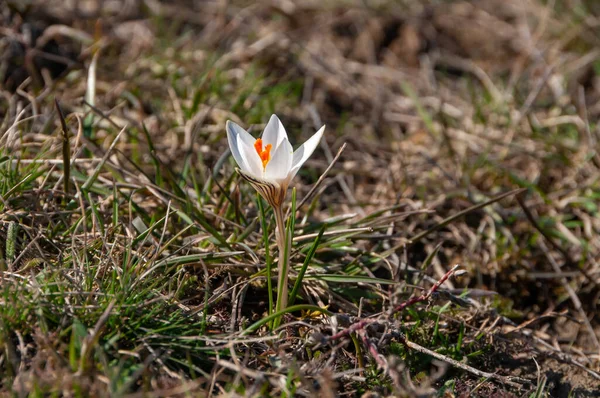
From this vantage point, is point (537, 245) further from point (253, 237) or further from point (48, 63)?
point (48, 63)

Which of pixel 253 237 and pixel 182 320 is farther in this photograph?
pixel 253 237

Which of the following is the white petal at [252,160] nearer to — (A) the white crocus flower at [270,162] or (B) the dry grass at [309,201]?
(A) the white crocus flower at [270,162]

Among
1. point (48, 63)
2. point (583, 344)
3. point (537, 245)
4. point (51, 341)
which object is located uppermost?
point (48, 63)

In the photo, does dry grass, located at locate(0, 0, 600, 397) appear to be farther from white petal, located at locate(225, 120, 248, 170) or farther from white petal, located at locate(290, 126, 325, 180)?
white petal, located at locate(225, 120, 248, 170)

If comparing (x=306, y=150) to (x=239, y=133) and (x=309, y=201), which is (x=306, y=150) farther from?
(x=309, y=201)

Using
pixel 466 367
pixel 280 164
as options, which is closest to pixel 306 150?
pixel 280 164

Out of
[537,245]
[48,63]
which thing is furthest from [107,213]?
[537,245]

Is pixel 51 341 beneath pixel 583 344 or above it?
above
